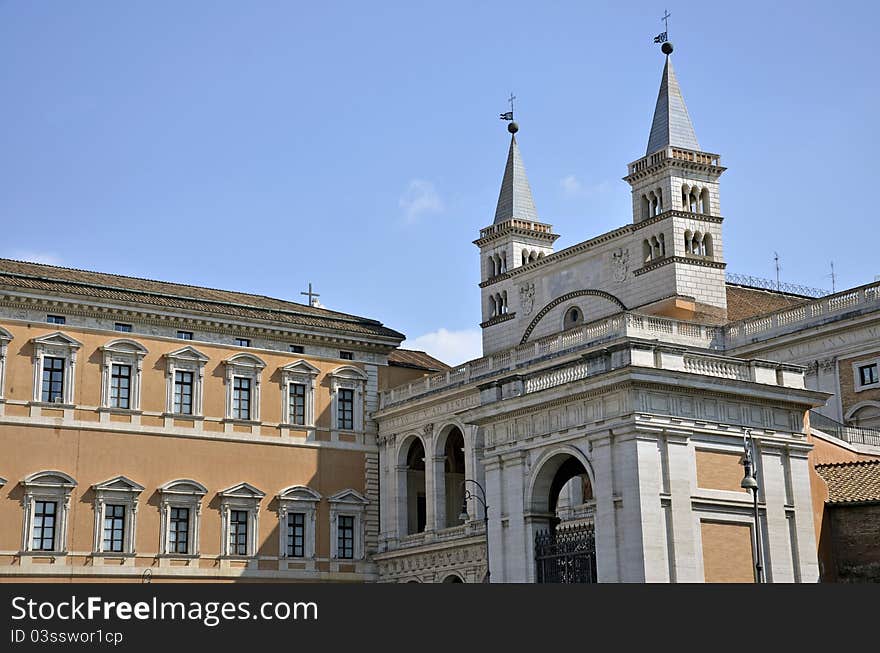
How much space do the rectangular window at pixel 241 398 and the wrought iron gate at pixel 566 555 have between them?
20.2 meters

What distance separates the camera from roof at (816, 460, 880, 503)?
3409 cm

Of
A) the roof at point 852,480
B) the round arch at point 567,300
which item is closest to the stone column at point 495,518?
the roof at point 852,480

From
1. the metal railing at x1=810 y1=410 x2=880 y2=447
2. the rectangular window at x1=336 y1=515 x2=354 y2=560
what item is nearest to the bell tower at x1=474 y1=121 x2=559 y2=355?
the rectangular window at x1=336 y1=515 x2=354 y2=560

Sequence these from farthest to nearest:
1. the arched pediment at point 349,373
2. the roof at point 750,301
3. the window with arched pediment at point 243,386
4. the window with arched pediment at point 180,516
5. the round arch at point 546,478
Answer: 1. the roof at point 750,301
2. the arched pediment at point 349,373
3. the window with arched pediment at point 243,386
4. the window with arched pediment at point 180,516
5. the round arch at point 546,478

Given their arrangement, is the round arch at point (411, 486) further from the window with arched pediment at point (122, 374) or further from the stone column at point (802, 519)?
the stone column at point (802, 519)

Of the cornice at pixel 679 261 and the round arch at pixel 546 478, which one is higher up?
A: the cornice at pixel 679 261

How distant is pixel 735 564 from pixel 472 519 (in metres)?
17.3

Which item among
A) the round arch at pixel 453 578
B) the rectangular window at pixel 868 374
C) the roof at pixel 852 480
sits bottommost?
the round arch at pixel 453 578

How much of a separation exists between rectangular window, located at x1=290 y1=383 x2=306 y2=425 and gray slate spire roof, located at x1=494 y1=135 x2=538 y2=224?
16.0 meters

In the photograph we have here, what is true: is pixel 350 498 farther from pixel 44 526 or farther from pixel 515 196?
pixel 515 196

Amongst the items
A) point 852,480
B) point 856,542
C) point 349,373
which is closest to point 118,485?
point 349,373

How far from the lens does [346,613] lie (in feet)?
66.6

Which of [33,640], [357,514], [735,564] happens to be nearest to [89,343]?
[357,514]

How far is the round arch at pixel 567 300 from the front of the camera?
56.7m
